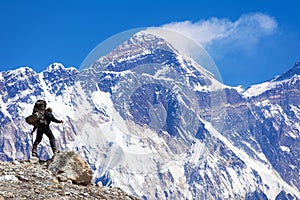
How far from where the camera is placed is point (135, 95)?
1415 inches

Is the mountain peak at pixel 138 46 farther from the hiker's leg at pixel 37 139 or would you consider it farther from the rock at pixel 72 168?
the rock at pixel 72 168

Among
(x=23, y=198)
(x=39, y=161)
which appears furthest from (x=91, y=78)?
(x=23, y=198)

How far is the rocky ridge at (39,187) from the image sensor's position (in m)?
22.1

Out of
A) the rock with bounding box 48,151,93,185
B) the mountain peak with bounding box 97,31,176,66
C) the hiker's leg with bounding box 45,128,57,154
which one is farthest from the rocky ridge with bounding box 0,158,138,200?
the mountain peak with bounding box 97,31,176,66

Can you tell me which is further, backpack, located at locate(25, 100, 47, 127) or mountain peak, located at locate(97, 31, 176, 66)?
mountain peak, located at locate(97, 31, 176, 66)

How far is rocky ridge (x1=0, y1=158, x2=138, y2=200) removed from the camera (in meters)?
22.1

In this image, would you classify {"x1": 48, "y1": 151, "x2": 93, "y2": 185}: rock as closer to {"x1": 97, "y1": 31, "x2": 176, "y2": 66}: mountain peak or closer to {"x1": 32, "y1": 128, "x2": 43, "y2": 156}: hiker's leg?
{"x1": 32, "y1": 128, "x2": 43, "y2": 156}: hiker's leg

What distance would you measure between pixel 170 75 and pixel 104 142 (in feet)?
17.4

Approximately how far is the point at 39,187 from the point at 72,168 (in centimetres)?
259

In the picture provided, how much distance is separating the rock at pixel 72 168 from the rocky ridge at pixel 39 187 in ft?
0.83

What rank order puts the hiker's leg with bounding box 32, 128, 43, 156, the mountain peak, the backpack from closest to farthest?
the backpack → the hiker's leg with bounding box 32, 128, 43, 156 → the mountain peak

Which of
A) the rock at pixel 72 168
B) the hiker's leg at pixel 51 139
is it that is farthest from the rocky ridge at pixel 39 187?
the hiker's leg at pixel 51 139

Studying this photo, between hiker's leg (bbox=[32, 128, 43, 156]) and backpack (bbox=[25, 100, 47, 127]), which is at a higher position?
backpack (bbox=[25, 100, 47, 127])

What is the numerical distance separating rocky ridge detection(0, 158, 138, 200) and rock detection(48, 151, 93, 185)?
252mm
